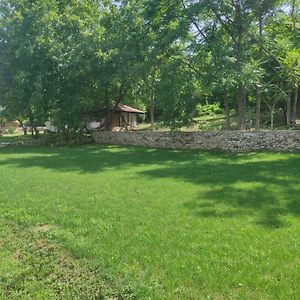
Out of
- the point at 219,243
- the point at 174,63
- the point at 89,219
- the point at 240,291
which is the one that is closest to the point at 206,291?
the point at 240,291

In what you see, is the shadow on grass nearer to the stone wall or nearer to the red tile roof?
the stone wall

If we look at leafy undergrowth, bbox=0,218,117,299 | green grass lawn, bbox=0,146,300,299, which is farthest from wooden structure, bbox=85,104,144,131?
leafy undergrowth, bbox=0,218,117,299

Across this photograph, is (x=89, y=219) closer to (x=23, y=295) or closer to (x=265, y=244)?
(x=23, y=295)

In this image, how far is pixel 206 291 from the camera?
4023 mm

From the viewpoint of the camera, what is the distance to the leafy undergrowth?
4211 mm

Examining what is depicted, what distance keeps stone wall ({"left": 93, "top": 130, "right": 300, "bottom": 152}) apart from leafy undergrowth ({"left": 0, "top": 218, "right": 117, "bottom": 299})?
12.9 metres

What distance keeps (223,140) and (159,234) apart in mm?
12814

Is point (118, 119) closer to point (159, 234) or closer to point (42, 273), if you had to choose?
point (159, 234)

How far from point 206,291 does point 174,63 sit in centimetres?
1714

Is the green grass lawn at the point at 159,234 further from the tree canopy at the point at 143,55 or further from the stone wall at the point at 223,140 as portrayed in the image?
the tree canopy at the point at 143,55

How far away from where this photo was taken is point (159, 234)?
18.9 ft

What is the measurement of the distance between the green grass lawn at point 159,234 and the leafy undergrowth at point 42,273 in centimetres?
2

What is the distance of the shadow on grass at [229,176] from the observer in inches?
270

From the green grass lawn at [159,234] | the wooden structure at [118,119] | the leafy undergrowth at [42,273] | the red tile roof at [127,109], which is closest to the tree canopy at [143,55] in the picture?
the wooden structure at [118,119]
